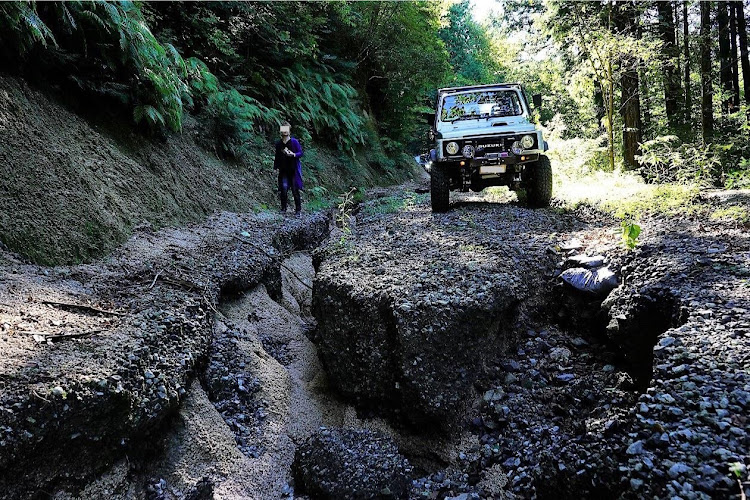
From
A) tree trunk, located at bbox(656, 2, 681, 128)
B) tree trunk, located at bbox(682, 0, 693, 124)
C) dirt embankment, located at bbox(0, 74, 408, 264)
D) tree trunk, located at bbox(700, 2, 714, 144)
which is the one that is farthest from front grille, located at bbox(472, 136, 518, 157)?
tree trunk, located at bbox(682, 0, 693, 124)

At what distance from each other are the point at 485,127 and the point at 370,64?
12.1 metres

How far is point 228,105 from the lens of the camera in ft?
28.0

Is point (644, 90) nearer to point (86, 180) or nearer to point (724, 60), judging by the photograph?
point (724, 60)

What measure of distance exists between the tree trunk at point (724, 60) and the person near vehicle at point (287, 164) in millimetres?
11927

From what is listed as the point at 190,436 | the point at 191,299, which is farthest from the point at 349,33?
the point at 190,436

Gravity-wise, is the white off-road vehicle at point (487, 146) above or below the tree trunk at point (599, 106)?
below

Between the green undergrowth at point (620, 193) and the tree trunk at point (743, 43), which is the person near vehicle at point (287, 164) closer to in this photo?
the green undergrowth at point (620, 193)

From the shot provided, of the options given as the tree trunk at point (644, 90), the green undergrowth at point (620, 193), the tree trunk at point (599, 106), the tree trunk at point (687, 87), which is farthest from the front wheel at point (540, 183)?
the tree trunk at point (687, 87)

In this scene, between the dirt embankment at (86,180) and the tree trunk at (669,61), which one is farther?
the tree trunk at (669,61)

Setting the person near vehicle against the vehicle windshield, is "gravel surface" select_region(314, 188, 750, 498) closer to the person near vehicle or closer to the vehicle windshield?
the vehicle windshield

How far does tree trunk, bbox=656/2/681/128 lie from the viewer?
1086 centimetres

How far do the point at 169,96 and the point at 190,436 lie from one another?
5134mm

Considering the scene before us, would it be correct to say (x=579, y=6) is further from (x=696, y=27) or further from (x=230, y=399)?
(x=230, y=399)

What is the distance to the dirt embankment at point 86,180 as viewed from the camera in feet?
13.7
